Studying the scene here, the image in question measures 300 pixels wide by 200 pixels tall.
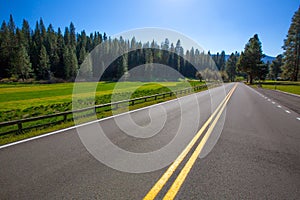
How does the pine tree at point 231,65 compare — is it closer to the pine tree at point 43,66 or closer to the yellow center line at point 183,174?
the pine tree at point 43,66

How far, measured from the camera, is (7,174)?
3.65 m

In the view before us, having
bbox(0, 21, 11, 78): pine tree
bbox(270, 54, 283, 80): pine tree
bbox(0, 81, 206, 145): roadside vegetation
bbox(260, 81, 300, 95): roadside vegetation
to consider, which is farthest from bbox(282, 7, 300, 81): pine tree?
bbox(0, 21, 11, 78): pine tree

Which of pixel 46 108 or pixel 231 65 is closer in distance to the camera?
pixel 46 108

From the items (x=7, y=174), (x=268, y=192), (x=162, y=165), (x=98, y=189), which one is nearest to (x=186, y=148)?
(x=162, y=165)

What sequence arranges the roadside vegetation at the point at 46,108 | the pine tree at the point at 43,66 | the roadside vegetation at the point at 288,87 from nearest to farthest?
the roadside vegetation at the point at 46,108 → the roadside vegetation at the point at 288,87 → the pine tree at the point at 43,66

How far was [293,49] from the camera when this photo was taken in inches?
2437

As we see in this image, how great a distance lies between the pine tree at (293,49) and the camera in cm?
6005

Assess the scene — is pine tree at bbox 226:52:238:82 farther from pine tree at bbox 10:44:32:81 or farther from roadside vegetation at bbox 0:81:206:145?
pine tree at bbox 10:44:32:81

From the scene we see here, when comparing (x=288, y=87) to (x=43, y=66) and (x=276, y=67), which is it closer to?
(x=43, y=66)

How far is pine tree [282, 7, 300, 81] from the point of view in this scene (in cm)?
6005

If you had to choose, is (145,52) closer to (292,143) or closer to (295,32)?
(295,32)

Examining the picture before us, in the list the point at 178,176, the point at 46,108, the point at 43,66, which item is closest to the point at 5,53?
the point at 43,66

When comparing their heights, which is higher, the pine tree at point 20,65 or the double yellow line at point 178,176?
the pine tree at point 20,65

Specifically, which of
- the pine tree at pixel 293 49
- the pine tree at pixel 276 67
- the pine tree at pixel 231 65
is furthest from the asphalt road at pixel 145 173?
the pine tree at pixel 231 65
